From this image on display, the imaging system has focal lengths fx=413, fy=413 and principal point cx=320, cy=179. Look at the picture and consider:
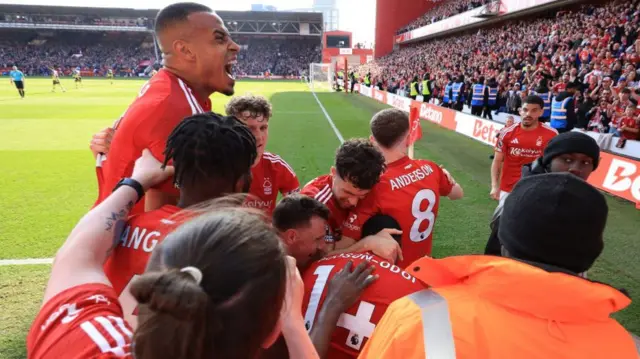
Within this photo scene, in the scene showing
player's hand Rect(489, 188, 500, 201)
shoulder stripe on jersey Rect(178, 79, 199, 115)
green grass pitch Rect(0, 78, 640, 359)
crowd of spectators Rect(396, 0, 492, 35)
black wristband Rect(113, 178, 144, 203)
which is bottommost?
green grass pitch Rect(0, 78, 640, 359)

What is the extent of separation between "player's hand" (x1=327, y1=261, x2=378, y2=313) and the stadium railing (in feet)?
22.1

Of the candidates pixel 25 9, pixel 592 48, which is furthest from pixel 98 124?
pixel 25 9

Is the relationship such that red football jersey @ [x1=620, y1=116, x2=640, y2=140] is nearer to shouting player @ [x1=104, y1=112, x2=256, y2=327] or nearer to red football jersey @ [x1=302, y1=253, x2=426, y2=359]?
red football jersey @ [x1=302, y1=253, x2=426, y2=359]

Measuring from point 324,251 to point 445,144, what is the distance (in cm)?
1098

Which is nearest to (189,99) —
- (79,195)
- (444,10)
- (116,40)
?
(79,195)

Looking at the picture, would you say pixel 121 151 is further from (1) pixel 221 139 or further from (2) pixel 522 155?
(2) pixel 522 155

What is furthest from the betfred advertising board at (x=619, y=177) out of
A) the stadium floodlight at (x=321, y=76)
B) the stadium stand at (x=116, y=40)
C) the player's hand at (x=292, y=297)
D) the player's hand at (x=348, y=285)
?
the stadium stand at (x=116, y=40)

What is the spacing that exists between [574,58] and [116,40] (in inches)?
2689

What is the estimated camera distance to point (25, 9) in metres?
59.5

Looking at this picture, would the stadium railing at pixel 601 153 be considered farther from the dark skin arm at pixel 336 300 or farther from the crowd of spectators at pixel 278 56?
the crowd of spectators at pixel 278 56

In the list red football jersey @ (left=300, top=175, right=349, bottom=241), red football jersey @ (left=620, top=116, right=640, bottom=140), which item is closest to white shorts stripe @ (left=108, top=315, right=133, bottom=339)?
red football jersey @ (left=300, top=175, right=349, bottom=241)

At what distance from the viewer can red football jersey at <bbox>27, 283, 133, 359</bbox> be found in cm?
105

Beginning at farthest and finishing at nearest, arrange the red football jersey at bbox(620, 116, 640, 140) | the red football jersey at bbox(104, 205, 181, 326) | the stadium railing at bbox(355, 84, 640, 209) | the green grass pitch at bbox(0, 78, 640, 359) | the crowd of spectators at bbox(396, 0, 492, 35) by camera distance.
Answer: the crowd of spectators at bbox(396, 0, 492, 35)
the red football jersey at bbox(620, 116, 640, 140)
the stadium railing at bbox(355, 84, 640, 209)
the green grass pitch at bbox(0, 78, 640, 359)
the red football jersey at bbox(104, 205, 181, 326)

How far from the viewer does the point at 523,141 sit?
5676 millimetres
